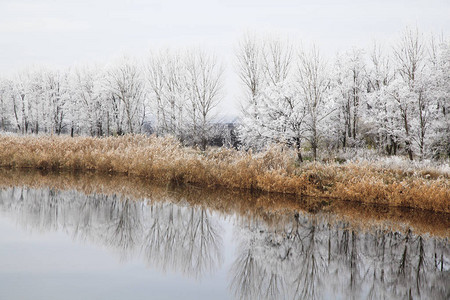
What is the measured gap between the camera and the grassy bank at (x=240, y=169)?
47.3 ft

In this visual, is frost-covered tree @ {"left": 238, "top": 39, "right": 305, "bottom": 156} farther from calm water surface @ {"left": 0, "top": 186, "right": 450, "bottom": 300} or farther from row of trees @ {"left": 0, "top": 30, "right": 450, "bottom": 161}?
calm water surface @ {"left": 0, "top": 186, "right": 450, "bottom": 300}

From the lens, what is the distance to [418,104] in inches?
990

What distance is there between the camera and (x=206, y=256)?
9.14m

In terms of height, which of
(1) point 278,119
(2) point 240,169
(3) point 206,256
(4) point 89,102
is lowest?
(3) point 206,256

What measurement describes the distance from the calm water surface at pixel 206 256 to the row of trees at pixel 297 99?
350 inches

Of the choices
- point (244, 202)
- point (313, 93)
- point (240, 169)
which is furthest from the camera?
point (313, 93)

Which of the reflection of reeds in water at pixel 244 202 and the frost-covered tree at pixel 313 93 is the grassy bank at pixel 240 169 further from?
the frost-covered tree at pixel 313 93

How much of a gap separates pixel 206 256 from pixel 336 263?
3061 mm

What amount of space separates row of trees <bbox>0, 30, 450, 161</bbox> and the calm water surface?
8899 millimetres

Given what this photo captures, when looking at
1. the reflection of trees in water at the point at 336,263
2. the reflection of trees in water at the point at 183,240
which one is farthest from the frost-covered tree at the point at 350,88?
the reflection of trees in water at the point at 336,263

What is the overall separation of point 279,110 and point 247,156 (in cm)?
1050

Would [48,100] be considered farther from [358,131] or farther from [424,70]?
[424,70]

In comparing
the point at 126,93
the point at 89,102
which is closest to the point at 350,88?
the point at 126,93

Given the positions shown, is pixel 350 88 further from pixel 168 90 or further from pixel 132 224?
pixel 132 224
